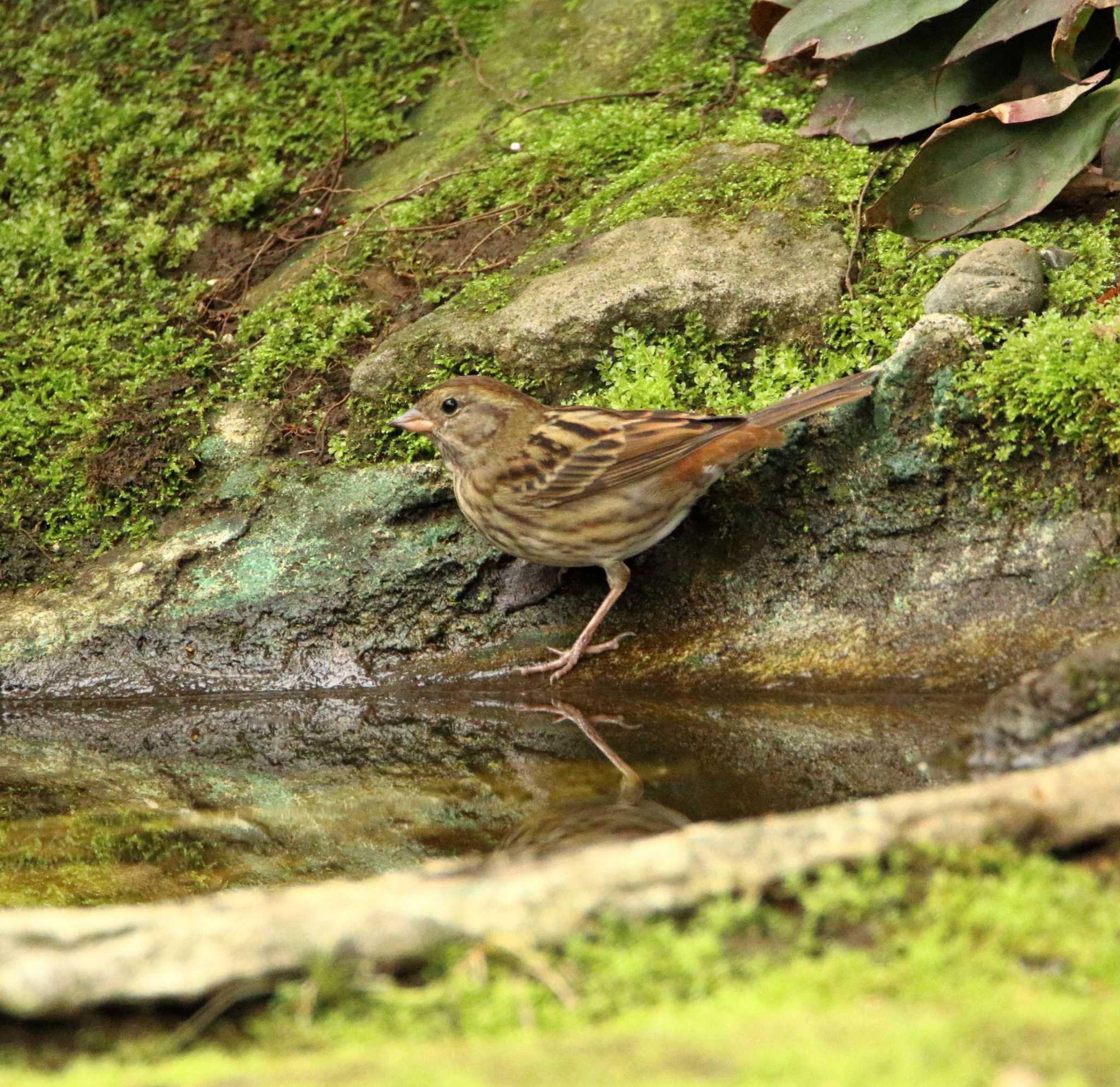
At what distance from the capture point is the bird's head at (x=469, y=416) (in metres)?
5.89

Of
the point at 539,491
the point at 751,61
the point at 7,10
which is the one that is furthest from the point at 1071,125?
the point at 7,10

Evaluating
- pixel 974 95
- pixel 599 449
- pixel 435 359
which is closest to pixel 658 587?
pixel 599 449

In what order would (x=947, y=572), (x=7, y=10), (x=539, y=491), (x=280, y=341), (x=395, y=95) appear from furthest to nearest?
(x=7, y=10) → (x=395, y=95) → (x=280, y=341) → (x=539, y=491) → (x=947, y=572)

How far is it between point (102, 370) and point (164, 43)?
309 centimetres

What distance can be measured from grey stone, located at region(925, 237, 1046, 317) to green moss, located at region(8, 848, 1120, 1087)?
3407 mm

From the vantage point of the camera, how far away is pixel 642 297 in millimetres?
6242

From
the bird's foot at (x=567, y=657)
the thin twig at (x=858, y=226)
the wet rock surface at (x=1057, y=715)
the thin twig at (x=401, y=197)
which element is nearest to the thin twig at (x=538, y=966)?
the wet rock surface at (x=1057, y=715)

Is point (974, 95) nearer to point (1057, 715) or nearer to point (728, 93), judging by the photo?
point (728, 93)

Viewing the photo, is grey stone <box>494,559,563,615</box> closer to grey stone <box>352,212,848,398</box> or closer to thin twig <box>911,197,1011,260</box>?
grey stone <box>352,212,848,398</box>

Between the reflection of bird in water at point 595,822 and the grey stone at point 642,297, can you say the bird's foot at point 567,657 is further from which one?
the grey stone at point 642,297

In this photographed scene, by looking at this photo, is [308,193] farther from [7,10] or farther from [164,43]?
[7,10]

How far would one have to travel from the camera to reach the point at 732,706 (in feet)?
17.0

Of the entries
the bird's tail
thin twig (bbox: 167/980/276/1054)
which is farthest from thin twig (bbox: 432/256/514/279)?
thin twig (bbox: 167/980/276/1054)

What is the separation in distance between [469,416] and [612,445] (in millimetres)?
678
